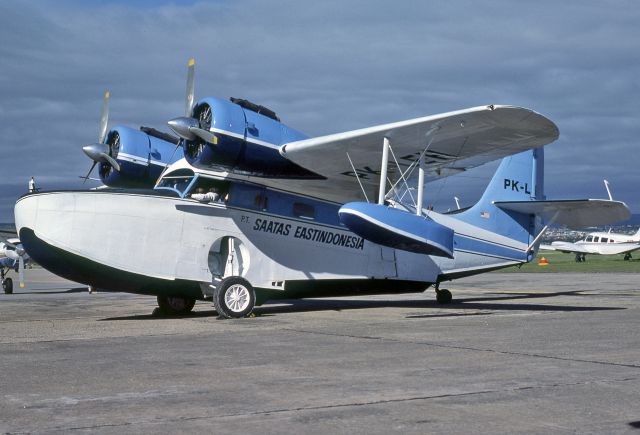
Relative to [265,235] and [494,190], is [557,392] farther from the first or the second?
[494,190]

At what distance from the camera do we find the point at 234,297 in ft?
46.0

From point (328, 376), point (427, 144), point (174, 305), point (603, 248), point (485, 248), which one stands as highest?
point (603, 248)

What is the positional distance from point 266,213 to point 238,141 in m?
1.82

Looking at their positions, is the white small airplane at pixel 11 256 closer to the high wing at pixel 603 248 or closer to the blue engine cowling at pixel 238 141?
the blue engine cowling at pixel 238 141

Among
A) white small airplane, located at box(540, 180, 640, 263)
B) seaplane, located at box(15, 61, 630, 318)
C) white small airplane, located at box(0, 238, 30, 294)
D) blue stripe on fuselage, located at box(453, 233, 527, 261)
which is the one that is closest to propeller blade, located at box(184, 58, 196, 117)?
seaplane, located at box(15, 61, 630, 318)

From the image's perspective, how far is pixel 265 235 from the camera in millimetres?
14945

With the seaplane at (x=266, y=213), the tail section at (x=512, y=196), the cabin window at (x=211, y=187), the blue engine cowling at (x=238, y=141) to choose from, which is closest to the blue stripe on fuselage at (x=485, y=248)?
the tail section at (x=512, y=196)

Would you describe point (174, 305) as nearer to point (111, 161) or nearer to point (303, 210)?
point (303, 210)

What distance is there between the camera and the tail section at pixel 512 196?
18609 mm

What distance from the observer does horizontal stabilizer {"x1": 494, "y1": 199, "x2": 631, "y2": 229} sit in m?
16.0

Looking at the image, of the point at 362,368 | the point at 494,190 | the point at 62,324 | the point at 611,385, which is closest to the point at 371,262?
the point at 494,190

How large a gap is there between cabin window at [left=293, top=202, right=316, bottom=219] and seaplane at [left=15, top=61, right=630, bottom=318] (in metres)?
0.02

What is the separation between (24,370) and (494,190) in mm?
13797

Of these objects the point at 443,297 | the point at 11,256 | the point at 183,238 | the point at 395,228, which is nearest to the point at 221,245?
the point at 183,238
